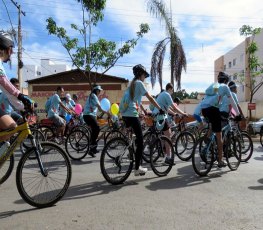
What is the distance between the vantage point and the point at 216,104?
6.78 m

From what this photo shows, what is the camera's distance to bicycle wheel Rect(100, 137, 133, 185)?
19.1ft

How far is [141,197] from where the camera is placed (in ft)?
16.7

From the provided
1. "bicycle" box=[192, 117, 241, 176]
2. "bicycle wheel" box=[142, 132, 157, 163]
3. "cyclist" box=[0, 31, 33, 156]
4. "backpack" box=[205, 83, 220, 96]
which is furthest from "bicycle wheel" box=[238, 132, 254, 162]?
"cyclist" box=[0, 31, 33, 156]

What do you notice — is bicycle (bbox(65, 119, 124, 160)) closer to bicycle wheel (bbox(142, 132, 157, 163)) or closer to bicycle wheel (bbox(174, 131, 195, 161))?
bicycle wheel (bbox(174, 131, 195, 161))

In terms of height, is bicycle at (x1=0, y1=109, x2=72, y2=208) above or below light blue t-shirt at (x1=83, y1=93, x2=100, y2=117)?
below

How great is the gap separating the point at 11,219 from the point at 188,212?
2.11 meters

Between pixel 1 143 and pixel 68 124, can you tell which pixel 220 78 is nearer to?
pixel 1 143

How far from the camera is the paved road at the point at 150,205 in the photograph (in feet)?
13.1

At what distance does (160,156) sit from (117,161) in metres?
1.06

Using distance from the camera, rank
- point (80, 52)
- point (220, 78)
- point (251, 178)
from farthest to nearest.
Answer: point (80, 52)
point (220, 78)
point (251, 178)

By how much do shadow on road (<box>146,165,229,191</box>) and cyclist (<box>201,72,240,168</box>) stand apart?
0.40 meters

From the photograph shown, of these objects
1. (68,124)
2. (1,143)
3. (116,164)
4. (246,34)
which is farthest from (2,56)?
(246,34)

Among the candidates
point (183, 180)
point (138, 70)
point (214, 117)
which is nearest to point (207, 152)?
point (214, 117)

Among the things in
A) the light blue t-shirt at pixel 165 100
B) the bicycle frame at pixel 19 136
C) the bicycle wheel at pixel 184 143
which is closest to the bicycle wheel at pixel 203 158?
the light blue t-shirt at pixel 165 100
